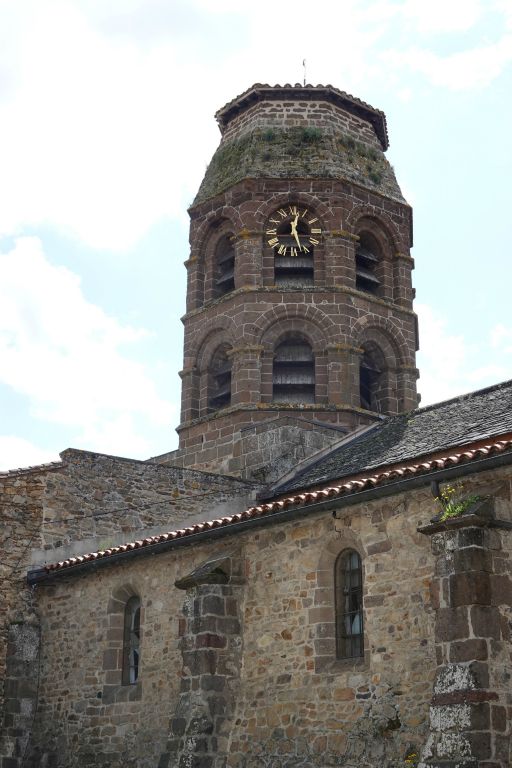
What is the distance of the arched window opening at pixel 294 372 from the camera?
2136cm

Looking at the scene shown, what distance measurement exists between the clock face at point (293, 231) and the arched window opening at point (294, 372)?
1942 mm

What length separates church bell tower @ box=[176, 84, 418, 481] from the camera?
21203 millimetres

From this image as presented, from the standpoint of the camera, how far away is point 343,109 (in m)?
24.0

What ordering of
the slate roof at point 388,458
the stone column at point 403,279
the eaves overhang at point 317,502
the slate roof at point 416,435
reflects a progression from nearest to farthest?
the eaves overhang at point 317,502 → the slate roof at point 388,458 → the slate roof at point 416,435 → the stone column at point 403,279

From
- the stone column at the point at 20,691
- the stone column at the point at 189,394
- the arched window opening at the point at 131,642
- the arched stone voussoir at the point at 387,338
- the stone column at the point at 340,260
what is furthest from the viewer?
the stone column at the point at 189,394

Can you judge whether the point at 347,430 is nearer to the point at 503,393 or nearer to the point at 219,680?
the point at 503,393

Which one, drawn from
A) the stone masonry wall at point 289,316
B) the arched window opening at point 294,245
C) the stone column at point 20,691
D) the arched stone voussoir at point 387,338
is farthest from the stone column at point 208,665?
the arched window opening at point 294,245

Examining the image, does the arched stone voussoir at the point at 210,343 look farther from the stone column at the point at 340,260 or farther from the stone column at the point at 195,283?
the stone column at the point at 340,260

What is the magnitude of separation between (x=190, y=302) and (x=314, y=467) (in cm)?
624

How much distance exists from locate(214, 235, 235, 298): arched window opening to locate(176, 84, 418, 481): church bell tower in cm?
3

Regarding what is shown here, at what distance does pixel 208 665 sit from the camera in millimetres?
13477

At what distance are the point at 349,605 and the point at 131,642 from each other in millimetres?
4369

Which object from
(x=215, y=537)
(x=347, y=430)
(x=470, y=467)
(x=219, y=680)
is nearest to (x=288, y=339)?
(x=347, y=430)

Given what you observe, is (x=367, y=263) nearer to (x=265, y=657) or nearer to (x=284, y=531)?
(x=284, y=531)
